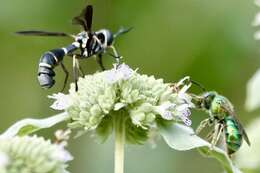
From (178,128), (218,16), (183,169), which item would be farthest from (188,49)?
→ (178,128)

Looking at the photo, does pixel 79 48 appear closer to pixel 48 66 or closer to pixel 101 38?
pixel 101 38

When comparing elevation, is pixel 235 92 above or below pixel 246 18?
below

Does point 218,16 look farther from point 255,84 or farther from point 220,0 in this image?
point 255,84

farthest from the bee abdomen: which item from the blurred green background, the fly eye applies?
the blurred green background

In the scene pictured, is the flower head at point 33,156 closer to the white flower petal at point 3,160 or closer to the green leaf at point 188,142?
the white flower petal at point 3,160

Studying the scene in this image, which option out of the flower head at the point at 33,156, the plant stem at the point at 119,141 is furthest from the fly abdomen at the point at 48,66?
the flower head at the point at 33,156

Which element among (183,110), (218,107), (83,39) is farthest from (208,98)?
(83,39)
